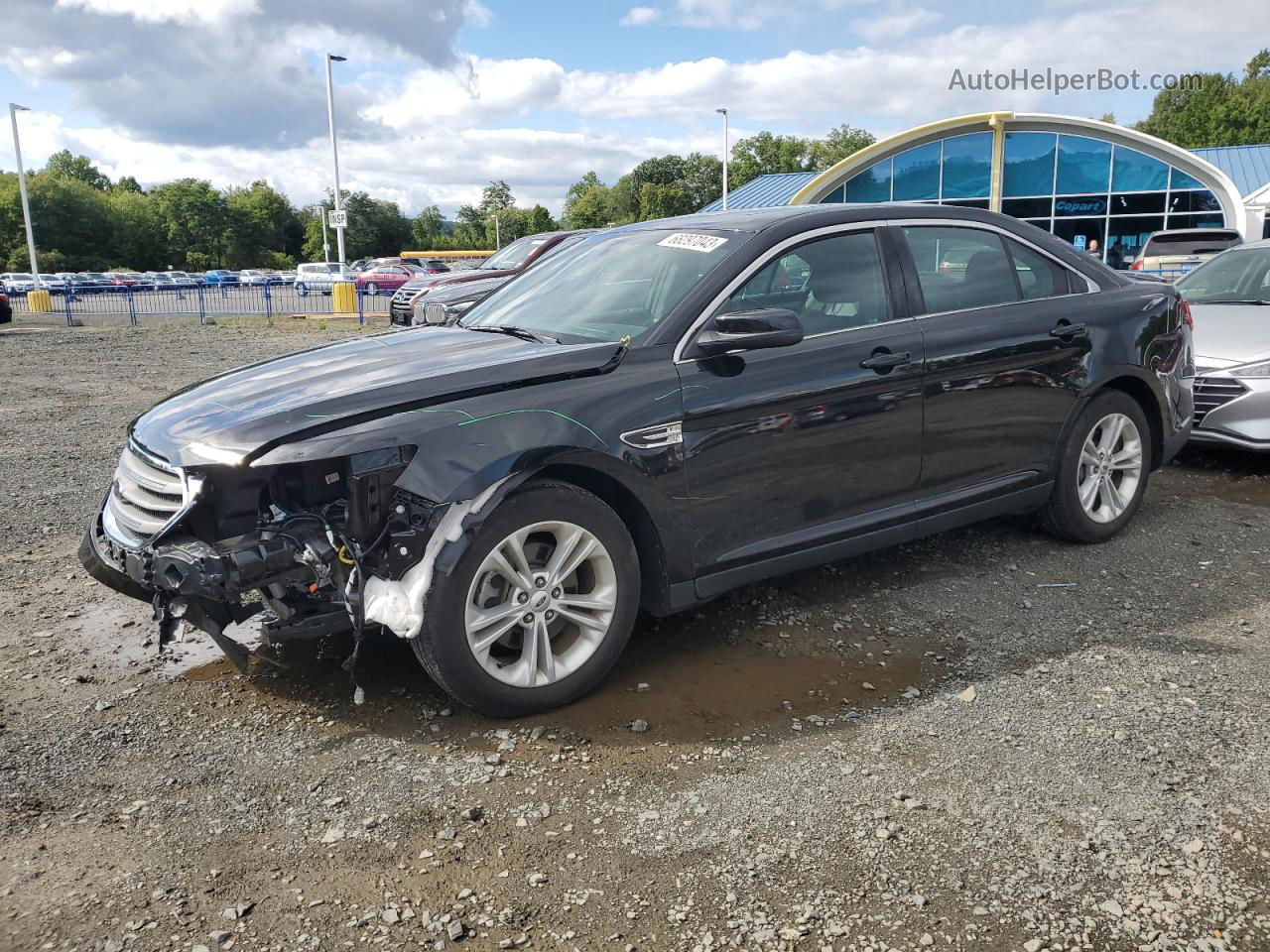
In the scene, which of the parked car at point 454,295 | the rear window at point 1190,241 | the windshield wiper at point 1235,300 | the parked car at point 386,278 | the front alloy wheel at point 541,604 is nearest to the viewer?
the front alloy wheel at point 541,604

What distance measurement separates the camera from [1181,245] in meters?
19.9

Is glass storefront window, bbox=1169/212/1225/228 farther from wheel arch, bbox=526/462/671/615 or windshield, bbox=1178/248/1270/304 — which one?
wheel arch, bbox=526/462/671/615

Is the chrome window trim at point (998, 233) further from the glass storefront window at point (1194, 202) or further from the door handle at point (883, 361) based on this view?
the glass storefront window at point (1194, 202)

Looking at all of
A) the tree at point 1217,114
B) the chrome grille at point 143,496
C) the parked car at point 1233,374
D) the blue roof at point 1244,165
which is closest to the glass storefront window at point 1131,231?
the blue roof at point 1244,165

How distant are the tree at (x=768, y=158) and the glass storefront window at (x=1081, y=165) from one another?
203 feet

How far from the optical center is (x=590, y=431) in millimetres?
3545

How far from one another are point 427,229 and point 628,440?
119 m

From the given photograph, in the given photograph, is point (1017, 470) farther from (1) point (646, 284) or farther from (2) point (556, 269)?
(2) point (556, 269)

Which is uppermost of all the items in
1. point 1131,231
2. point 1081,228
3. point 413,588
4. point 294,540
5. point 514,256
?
point 1081,228

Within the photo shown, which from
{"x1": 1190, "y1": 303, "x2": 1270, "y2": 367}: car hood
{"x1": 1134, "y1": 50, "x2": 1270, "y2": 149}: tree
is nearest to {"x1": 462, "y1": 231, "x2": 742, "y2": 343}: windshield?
{"x1": 1190, "y1": 303, "x2": 1270, "y2": 367}: car hood

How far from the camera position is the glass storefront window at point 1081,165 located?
1286 inches

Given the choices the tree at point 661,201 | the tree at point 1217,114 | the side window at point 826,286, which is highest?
the tree at point 1217,114

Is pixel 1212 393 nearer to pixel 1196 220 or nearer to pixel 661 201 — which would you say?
pixel 1196 220

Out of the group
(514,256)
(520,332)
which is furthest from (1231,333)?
(514,256)
